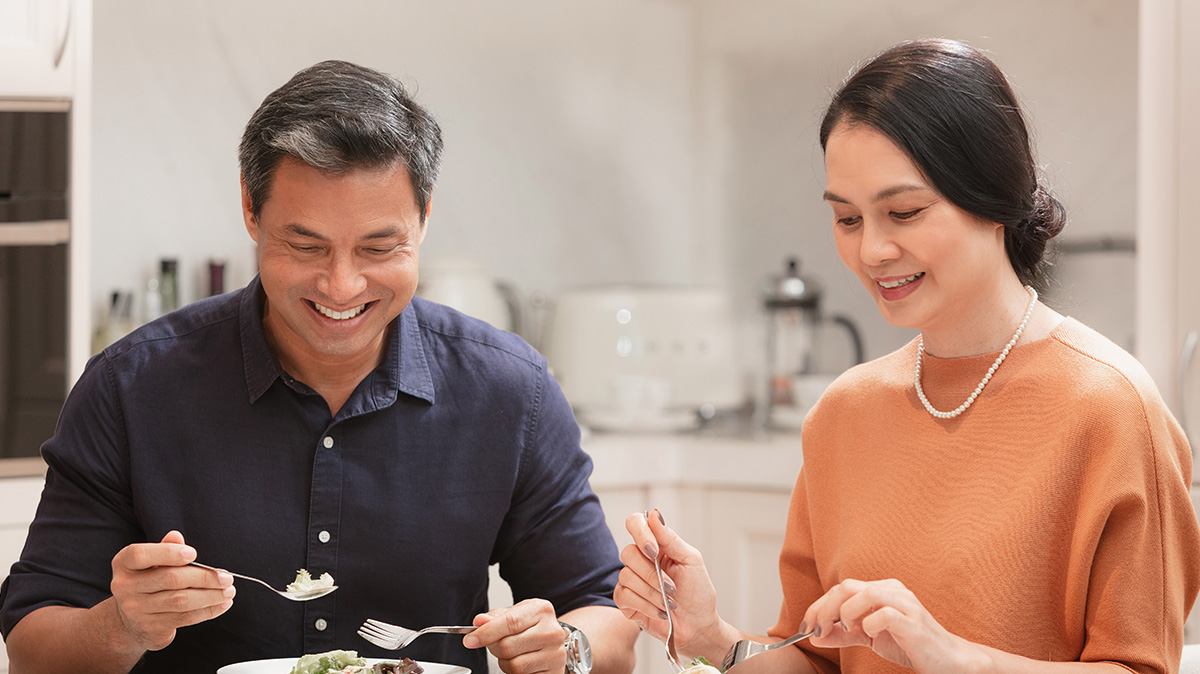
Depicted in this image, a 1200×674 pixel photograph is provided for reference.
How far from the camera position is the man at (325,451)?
1.27m

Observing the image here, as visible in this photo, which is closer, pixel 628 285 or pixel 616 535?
pixel 616 535

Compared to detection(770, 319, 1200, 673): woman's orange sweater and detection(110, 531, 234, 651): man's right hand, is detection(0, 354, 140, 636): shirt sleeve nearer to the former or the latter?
detection(110, 531, 234, 651): man's right hand

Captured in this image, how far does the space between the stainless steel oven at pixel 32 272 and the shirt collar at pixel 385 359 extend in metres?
0.89

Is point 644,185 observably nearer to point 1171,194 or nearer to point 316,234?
point 1171,194

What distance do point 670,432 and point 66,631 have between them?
1.89 meters

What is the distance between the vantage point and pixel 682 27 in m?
3.46

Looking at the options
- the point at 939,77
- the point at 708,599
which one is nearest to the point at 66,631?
the point at 708,599

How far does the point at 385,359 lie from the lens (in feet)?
4.79

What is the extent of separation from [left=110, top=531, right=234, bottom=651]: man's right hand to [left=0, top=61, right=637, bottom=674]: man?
0.29ft

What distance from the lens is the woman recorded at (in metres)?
1.06

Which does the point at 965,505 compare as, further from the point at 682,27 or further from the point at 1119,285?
the point at 682,27

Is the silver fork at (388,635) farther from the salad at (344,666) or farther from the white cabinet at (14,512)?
the white cabinet at (14,512)

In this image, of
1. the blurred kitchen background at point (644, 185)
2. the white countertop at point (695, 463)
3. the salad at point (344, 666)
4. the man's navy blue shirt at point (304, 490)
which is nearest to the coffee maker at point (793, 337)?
the blurred kitchen background at point (644, 185)

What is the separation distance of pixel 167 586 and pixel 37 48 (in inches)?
59.9
